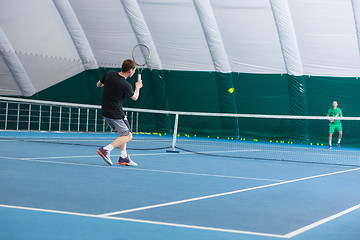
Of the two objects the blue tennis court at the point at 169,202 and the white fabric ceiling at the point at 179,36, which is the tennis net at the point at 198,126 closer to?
the white fabric ceiling at the point at 179,36

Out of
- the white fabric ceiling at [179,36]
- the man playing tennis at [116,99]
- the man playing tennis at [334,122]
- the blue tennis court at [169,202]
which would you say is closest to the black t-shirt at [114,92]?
the man playing tennis at [116,99]

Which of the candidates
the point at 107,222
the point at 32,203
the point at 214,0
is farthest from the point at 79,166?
the point at 214,0

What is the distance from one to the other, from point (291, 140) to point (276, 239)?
17.6 m

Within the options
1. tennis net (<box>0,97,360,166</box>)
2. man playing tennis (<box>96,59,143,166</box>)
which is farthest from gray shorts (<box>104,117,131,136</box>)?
tennis net (<box>0,97,360,166</box>)

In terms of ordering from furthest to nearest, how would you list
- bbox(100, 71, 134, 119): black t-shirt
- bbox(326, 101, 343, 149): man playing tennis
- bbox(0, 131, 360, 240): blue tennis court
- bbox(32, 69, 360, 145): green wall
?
bbox(32, 69, 360, 145): green wall → bbox(326, 101, 343, 149): man playing tennis → bbox(100, 71, 134, 119): black t-shirt → bbox(0, 131, 360, 240): blue tennis court

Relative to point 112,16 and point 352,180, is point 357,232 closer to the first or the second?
point 352,180

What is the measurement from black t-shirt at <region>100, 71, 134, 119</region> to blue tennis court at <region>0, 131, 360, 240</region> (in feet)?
2.47

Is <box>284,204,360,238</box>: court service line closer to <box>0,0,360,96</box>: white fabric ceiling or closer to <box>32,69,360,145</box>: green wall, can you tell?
<box>0,0,360,96</box>: white fabric ceiling

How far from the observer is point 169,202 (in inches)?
189

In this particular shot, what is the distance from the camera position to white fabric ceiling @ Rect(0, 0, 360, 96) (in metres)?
19.4

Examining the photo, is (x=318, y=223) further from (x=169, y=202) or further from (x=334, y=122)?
(x=334, y=122)

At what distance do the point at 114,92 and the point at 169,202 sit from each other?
3.40 meters

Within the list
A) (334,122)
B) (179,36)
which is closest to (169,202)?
(334,122)

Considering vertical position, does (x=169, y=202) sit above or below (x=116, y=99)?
below
